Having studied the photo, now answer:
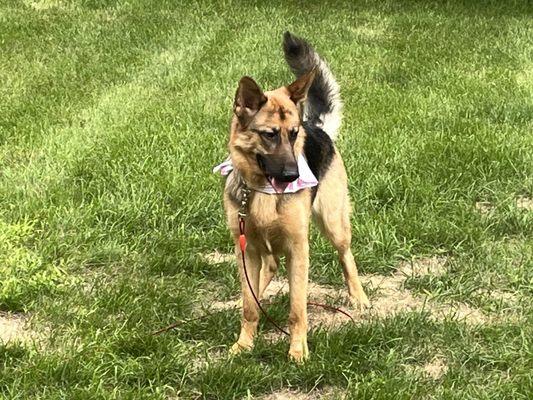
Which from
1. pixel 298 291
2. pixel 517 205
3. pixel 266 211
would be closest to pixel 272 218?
pixel 266 211

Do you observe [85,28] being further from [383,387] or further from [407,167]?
[383,387]

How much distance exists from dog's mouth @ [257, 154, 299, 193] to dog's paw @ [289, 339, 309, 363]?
2.62ft

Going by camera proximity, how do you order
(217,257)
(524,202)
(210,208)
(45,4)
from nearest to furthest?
1. (217,257)
2. (210,208)
3. (524,202)
4. (45,4)

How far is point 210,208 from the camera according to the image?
502cm

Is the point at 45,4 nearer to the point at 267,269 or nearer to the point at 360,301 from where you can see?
the point at 267,269

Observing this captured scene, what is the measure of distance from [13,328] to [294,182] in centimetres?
164

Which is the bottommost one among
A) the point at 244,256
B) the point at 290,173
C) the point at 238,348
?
the point at 238,348

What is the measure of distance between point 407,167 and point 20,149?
3.24 metres

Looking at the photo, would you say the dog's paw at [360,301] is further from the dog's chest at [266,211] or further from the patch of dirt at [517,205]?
the patch of dirt at [517,205]

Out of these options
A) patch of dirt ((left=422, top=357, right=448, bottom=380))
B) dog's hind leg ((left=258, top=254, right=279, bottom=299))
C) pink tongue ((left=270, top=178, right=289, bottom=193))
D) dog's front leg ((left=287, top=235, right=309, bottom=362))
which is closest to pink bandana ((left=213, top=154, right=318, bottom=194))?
pink tongue ((left=270, top=178, right=289, bottom=193))

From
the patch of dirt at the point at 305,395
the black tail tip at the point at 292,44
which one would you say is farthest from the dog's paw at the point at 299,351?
the black tail tip at the point at 292,44

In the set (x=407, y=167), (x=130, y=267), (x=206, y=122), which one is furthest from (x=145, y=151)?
(x=407, y=167)

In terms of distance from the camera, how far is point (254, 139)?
3.39 m

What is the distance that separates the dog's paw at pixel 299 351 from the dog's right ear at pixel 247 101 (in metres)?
1.10
